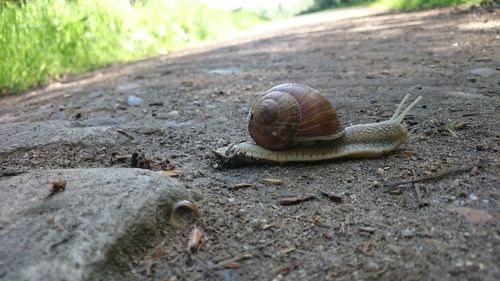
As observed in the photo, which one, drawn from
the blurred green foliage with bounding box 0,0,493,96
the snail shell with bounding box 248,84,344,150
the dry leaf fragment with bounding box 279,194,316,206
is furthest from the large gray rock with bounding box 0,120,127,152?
the blurred green foliage with bounding box 0,0,493,96

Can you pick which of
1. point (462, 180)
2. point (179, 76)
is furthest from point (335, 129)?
point (179, 76)

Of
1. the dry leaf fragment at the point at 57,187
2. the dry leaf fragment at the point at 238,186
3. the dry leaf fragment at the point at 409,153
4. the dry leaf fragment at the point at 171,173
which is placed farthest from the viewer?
the dry leaf fragment at the point at 409,153

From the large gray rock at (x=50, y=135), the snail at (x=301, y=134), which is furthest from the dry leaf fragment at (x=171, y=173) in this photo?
the large gray rock at (x=50, y=135)

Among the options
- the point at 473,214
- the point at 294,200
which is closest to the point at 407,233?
the point at 473,214

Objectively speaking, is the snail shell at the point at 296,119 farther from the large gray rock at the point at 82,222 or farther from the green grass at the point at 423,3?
the green grass at the point at 423,3

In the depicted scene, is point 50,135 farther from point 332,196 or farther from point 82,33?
point 82,33

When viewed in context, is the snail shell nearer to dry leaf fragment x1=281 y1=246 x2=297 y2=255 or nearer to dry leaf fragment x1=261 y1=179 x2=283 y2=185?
dry leaf fragment x1=261 y1=179 x2=283 y2=185

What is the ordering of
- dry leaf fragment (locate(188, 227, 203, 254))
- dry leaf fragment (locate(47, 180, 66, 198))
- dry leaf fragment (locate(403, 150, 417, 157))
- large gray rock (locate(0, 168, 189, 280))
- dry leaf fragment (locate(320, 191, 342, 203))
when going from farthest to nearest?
dry leaf fragment (locate(403, 150, 417, 157)) < dry leaf fragment (locate(320, 191, 342, 203)) < dry leaf fragment (locate(47, 180, 66, 198)) < dry leaf fragment (locate(188, 227, 203, 254)) < large gray rock (locate(0, 168, 189, 280))
